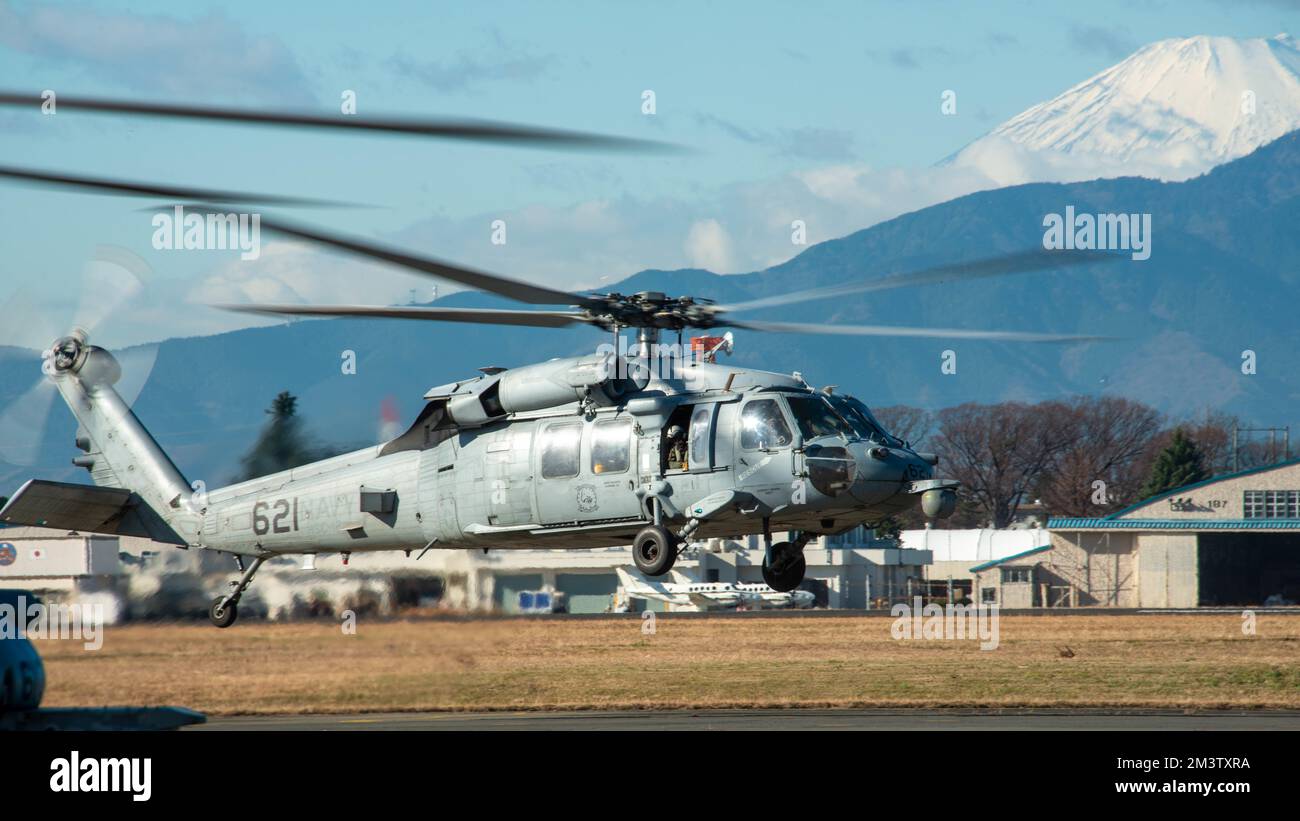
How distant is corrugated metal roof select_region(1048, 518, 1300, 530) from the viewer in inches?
2655

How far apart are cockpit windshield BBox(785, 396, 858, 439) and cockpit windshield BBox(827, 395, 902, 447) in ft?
0.38

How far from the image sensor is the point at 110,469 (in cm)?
2392

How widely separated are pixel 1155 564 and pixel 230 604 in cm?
5285

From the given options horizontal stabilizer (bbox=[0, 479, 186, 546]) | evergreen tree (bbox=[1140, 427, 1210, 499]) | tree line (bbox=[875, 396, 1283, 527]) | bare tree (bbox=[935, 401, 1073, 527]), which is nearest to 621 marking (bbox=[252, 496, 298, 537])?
horizontal stabilizer (bbox=[0, 479, 186, 546])

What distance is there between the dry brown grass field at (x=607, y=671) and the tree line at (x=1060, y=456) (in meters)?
57.2

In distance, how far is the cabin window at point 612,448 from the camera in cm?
1977

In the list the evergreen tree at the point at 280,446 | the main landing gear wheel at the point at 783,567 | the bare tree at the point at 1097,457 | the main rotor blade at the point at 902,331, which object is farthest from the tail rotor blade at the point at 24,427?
the bare tree at the point at 1097,457

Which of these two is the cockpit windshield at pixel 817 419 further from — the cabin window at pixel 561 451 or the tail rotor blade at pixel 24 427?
the tail rotor blade at pixel 24 427

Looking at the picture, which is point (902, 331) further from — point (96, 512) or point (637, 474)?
point (96, 512)

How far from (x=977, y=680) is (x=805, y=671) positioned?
3430 millimetres

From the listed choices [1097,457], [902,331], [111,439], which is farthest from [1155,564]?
[111,439]

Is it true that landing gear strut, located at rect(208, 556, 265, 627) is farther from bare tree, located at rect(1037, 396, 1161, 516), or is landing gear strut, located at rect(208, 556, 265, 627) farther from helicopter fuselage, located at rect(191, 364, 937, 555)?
bare tree, located at rect(1037, 396, 1161, 516)

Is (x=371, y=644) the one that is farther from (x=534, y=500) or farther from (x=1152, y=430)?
(x=1152, y=430)
